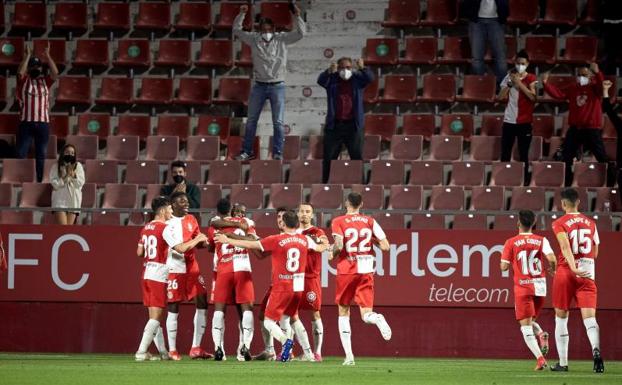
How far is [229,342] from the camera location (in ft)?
65.2

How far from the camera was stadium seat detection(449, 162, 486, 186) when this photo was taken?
21047 millimetres

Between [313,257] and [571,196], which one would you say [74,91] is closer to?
[313,257]

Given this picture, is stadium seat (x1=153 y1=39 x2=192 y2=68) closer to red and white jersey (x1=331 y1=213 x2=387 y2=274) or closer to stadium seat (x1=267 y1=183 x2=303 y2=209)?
stadium seat (x1=267 y1=183 x2=303 y2=209)

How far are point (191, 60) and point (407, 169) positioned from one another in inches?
231

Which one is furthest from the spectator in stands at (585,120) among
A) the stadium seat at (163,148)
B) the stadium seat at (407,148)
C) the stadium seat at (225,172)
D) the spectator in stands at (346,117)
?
the stadium seat at (163,148)

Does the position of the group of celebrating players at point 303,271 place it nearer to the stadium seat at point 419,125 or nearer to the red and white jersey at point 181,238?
the red and white jersey at point 181,238

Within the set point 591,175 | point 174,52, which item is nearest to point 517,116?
point 591,175

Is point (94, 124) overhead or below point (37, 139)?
overhead

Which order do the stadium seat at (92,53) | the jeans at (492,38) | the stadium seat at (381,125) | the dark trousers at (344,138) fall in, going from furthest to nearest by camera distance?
the stadium seat at (92,53)
the stadium seat at (381,125)
the jeans at (492,38)
the dark trousers at (344,138)

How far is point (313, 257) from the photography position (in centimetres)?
1708

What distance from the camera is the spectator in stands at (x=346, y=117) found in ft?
70.0

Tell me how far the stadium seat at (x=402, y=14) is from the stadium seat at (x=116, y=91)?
5081 millimetres

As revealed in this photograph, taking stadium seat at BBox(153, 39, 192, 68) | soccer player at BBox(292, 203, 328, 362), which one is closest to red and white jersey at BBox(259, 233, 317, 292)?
soccer player at BBox(292, 203, 328, 362)

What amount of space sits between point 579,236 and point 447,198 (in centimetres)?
511
